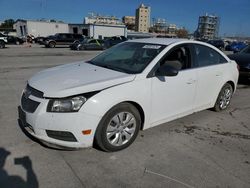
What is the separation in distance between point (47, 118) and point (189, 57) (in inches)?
104

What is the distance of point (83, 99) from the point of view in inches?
112

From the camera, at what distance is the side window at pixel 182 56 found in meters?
3.85

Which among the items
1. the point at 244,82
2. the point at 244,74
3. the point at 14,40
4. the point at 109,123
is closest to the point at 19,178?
the point at 109,123

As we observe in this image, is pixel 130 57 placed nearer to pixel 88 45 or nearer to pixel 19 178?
pixel 19 178

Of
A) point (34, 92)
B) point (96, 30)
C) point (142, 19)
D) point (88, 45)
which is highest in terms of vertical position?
point (142, 19)

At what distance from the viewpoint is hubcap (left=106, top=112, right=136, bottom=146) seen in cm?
313

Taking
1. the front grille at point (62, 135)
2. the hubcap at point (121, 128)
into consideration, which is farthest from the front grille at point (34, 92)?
the hubcap at point (121, 128)

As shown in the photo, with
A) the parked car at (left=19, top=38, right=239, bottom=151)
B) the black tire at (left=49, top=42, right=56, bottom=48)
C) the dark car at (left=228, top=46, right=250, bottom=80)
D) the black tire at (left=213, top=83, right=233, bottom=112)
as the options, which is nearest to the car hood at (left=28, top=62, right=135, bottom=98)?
the parked car at (left=19, top=38, right=239, bottom=151)

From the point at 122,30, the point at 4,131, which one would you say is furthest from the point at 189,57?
the point at 122,30

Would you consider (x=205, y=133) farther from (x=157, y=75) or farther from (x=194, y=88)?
(x=157, y=75)

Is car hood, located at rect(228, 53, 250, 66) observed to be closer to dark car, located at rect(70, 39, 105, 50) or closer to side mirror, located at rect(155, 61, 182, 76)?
side mirror, located at rect(155, 61, 182, 76)

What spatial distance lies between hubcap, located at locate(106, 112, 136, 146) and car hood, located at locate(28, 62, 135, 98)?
0.48m

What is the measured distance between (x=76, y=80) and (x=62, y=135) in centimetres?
76

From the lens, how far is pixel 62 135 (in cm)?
288
